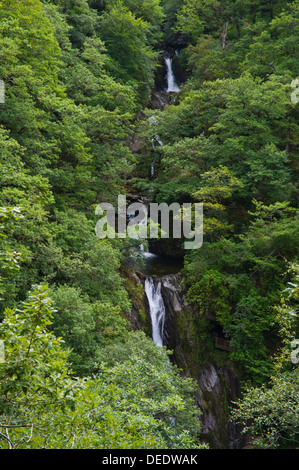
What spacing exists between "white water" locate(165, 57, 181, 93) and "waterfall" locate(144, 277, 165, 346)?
2146 cm

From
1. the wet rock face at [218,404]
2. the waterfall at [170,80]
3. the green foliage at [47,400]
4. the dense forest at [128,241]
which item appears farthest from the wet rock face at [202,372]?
the waterfall at [170,80]

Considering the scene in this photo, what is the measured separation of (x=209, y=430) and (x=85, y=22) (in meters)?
24.2

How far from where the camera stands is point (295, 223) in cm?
1456

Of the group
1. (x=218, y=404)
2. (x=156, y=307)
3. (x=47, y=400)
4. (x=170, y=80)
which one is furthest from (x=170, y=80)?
(x=47, y=400)

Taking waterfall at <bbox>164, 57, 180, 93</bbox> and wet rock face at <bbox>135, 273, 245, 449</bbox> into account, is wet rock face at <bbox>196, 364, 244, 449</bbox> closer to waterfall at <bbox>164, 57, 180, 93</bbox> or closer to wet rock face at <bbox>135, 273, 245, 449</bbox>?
wet rock face at <bbox>135, 273, 245, 449</bbox>

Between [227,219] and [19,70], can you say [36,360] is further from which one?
[227,219]

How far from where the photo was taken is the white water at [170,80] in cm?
3206

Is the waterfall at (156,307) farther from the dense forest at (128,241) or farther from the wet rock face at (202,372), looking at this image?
the dense forest at (128,241)

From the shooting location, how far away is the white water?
32.1m

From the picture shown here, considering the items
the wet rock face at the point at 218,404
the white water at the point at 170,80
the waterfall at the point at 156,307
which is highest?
the white water at the point at 170,80

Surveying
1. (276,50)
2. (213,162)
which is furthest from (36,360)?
(276,50)

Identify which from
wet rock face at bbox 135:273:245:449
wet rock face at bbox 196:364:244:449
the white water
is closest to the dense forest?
wet rock face at bbox 135:273:245:449

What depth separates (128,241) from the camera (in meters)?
15.2

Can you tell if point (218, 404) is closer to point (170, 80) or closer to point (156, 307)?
point (156, 307)
